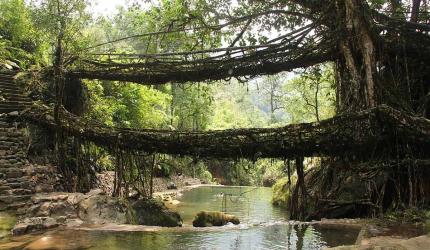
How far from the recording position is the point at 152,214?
32.1 feet

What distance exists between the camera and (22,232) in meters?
7.82

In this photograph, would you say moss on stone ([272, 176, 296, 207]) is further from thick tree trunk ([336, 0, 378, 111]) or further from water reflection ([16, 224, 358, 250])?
thick tree trunk ([336, 0, 378, 111])

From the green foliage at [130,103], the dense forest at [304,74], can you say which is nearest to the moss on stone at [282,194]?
the dense forest at [304,74]

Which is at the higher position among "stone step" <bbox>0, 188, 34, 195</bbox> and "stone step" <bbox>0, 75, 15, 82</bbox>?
"stone step" <bbox>0, 75, 15, 82</bbox>

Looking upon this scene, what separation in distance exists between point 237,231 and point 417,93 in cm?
449

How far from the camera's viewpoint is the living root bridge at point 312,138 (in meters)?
6.05

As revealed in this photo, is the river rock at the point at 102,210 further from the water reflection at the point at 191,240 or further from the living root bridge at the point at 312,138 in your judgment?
the living root bridge at the point at 312,138

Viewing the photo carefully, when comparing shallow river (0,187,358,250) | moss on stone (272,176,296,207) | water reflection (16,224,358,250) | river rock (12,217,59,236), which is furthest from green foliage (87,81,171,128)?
water reflection (16,224,358,250)

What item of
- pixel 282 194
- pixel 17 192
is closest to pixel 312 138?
pixel 17 192

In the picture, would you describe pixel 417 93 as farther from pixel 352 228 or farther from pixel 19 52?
pixel 19 52

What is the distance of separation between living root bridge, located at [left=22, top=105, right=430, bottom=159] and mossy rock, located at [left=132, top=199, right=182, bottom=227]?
7.50 feet

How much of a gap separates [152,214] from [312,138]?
4.80 meters

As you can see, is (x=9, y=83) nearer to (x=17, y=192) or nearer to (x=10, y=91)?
(x=10, y=91)

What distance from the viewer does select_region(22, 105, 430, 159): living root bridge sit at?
605 cm
